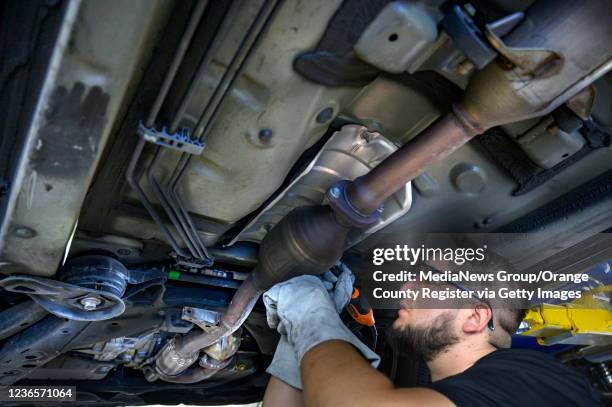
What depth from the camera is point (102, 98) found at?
2.00ft

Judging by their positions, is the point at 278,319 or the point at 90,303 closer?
the point at 90,303

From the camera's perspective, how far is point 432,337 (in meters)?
1.28

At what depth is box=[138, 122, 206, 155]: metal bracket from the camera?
→ 71cm

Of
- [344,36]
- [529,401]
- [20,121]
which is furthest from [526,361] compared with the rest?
[20,121]

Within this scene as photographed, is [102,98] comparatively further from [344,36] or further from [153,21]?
[344,36]

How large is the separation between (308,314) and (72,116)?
734 mm

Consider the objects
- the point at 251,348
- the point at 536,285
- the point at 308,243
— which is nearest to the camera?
the point at 308,243

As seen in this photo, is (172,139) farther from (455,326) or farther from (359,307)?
(455,326)

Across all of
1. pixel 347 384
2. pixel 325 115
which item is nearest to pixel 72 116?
pixel 325 115

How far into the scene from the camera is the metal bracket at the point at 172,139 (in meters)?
0.71

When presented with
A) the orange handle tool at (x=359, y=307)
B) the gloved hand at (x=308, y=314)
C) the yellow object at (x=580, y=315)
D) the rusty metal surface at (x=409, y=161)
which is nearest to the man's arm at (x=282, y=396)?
the gloved hand at (x=308, y=314)

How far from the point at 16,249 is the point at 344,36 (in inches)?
26.7

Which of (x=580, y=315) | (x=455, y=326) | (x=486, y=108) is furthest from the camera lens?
(x=580, y=315)

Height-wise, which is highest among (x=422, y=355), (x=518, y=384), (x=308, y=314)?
(x=308, y=314)
